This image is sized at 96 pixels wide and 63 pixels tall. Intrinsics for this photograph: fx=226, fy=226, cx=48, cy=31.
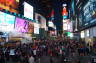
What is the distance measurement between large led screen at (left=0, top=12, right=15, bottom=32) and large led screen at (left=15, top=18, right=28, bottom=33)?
272cm

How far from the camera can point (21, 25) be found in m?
46.4

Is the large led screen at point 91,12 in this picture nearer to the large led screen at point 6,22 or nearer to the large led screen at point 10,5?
the large led screen at point 6,22

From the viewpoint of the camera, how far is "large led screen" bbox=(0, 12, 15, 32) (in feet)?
120

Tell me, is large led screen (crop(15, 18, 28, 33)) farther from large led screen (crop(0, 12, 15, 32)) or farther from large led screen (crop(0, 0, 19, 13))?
large led screen (crop(0, 12, 15, 32))

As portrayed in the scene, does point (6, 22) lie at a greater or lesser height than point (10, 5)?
lesser

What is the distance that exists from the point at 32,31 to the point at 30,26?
6.92 feet

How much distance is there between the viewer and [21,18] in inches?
1869

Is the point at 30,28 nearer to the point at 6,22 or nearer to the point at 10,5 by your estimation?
the point at 10,5

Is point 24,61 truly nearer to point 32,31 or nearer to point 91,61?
point 91,61

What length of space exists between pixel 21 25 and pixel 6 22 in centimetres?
811

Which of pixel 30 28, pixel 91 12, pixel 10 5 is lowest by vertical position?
pixel 30 28

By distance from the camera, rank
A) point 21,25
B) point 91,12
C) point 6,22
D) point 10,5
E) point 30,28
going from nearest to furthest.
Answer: point 91,12 < point 6,22 < point 10,5 < point 21,25 < point 30,28

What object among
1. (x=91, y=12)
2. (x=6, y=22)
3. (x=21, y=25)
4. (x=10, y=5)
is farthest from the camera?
(x=21, y=25)

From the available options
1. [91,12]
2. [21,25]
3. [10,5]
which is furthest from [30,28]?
[91,12]
